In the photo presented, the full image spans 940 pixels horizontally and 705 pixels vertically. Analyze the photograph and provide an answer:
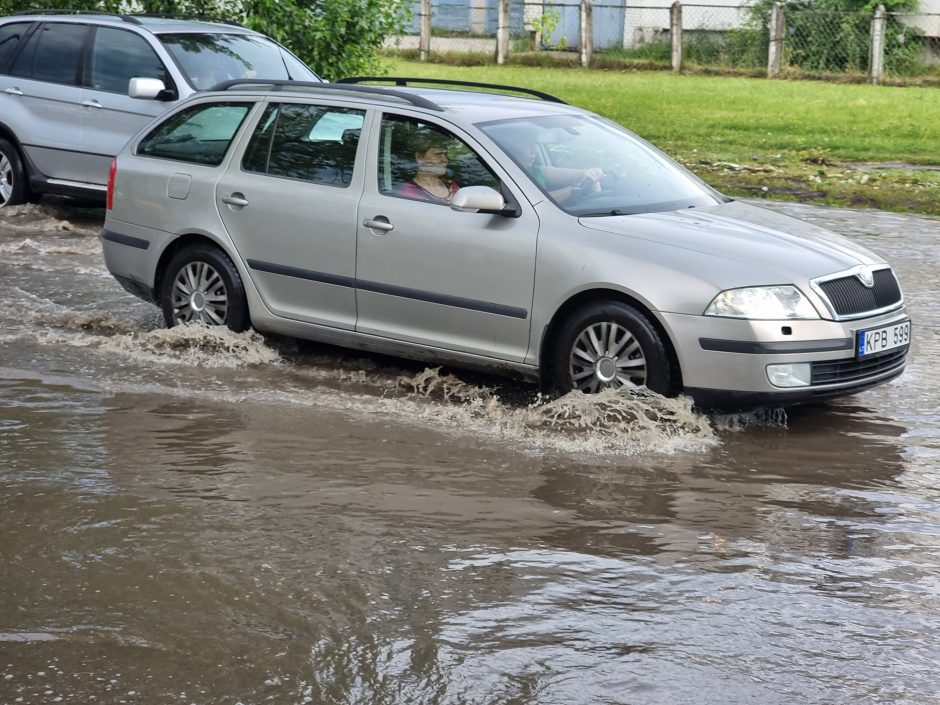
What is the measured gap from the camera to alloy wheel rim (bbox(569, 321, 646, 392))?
6617mm

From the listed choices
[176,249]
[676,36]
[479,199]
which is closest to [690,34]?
[676,36]

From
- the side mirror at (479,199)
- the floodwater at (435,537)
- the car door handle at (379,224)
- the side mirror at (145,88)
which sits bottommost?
the floodwater at (435,537)

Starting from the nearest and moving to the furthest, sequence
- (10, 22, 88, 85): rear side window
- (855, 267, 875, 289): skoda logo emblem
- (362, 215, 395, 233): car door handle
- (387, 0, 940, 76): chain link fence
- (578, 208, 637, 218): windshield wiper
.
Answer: (855, 267, 875, 289): skoda logo emblem → (578, 208, 637, 218): windshield wiper → (362, 215, 395, 233): car door handle → (10, 22, 88, 85): rear side window → (387, 0, 940, 76): chain link fence

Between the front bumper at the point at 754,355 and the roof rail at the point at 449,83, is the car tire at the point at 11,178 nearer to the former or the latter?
the roof rail at the point at 449,83

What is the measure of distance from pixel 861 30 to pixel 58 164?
2339 centimetres

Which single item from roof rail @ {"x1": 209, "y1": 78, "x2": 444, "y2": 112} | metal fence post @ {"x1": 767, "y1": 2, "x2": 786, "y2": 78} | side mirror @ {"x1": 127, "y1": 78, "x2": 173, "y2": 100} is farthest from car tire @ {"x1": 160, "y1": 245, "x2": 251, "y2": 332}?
metal fence post @ {"x1": 767, "y1": 2, "x2": 786, "y2": 78}

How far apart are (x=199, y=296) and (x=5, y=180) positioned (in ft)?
20.0

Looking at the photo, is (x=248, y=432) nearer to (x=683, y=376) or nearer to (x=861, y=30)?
(x=683, y=376)

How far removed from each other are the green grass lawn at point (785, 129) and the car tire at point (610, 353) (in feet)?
28.4

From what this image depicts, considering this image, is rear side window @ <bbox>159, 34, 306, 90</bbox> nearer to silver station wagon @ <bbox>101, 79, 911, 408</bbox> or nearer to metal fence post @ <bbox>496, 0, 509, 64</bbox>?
silver station wagon @ <bbox>101, 79, 911, 408</bbox>

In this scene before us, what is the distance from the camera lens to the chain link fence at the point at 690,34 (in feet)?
105

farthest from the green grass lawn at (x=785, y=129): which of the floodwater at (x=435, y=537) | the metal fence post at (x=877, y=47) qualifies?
the floodwater at (x=435, y=537)

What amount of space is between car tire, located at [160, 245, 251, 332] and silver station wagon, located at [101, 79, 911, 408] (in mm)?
13

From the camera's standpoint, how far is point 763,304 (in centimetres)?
639
